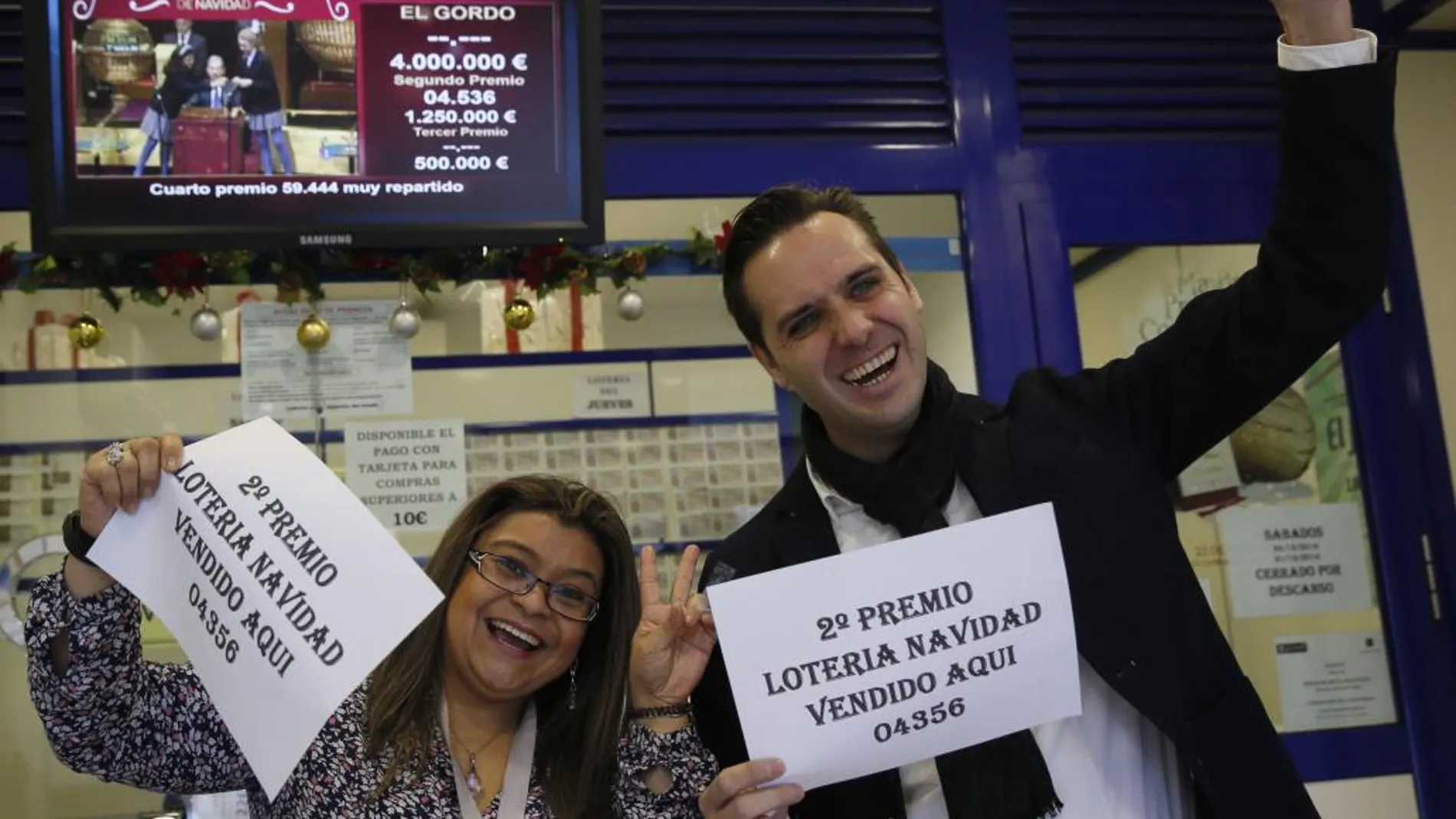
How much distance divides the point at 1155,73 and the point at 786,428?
4.41 feet

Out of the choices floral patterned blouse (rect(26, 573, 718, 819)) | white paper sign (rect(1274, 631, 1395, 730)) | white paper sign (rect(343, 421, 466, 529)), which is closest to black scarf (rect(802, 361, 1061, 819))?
floral patterned blouse (rect(26, 573, 718, 819))

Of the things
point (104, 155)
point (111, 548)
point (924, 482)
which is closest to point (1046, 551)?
point (924, 482)

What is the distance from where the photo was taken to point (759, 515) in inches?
65.0

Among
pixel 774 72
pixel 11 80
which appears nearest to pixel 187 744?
pixel 11 80

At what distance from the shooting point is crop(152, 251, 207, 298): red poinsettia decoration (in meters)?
2.51

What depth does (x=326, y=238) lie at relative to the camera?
95.5 inches

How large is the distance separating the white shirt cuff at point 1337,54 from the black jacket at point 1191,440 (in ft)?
0.04

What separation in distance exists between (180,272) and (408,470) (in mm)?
643

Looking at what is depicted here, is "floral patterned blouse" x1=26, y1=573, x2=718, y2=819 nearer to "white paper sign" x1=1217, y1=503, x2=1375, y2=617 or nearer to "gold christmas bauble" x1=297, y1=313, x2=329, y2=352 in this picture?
"gold christmas bauble" x1=297, y1=313, x2=329, y2=352

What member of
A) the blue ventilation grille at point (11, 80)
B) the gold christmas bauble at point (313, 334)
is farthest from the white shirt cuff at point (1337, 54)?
the blue ventilation grille at point (11, 80)

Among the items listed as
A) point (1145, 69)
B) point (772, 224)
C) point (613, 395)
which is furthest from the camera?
point (1145, 69)

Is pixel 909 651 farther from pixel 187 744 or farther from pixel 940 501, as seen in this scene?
pixel 187 744

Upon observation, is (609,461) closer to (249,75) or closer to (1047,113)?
(249,75)

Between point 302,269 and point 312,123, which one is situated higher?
point 312,123
